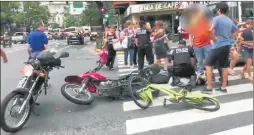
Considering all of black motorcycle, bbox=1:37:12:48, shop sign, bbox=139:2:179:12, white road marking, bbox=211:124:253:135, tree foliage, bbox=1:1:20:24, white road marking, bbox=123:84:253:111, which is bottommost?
white road marking, bbox=211:124:253:135

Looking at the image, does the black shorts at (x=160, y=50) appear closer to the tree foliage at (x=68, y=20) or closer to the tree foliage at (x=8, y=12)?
the tree foliage at (x=68, y=20)

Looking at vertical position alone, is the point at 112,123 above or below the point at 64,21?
below

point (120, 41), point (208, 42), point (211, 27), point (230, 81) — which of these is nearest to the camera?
point (211, 27)

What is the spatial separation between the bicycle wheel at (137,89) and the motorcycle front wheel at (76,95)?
773mm

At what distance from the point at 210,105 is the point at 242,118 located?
739mm

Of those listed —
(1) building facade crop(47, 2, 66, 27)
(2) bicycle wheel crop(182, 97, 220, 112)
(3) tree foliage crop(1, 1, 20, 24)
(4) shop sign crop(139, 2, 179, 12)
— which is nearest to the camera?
(3) tree foliage crop(1, 1, 20, 24)

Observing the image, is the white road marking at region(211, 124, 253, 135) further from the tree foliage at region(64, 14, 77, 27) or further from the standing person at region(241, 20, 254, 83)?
the standing person at region(241, 20, 254, 83)

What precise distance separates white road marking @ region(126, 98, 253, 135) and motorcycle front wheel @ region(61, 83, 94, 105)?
112cm

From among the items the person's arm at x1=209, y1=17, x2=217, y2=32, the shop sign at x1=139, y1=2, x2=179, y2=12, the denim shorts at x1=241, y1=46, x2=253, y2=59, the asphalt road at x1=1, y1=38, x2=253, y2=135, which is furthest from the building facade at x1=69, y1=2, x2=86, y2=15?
the shop sign at x1=139, y1=2, x2=179, y2=12

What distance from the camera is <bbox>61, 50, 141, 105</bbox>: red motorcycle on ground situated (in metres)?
5.77

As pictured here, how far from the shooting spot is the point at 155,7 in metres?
31.5

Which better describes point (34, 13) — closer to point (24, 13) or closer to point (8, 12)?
point (24, 13)

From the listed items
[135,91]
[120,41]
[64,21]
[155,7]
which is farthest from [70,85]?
[155,7]

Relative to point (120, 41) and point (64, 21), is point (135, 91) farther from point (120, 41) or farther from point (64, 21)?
point (120, 41)
